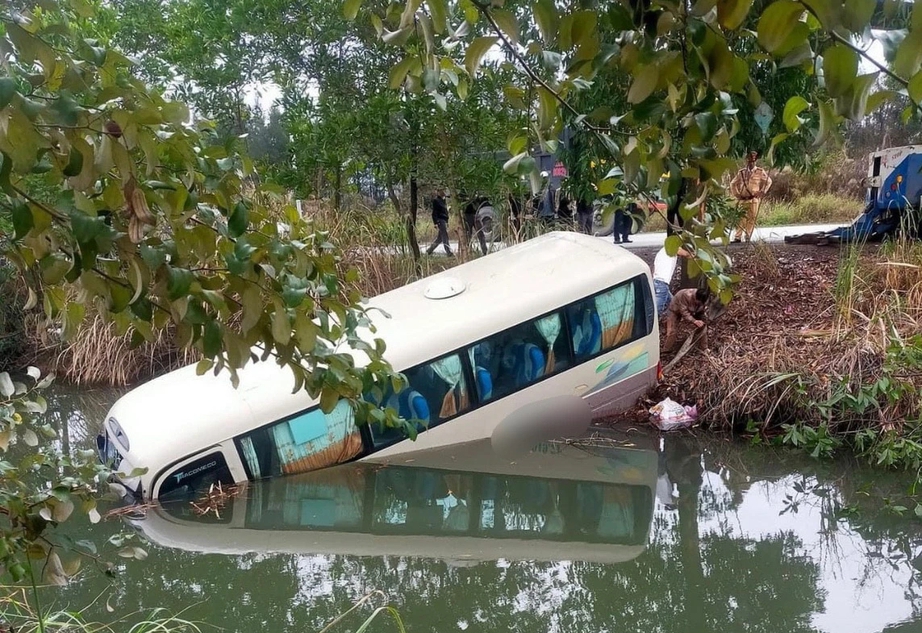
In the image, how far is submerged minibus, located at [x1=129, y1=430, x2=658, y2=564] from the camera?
4.45 metres

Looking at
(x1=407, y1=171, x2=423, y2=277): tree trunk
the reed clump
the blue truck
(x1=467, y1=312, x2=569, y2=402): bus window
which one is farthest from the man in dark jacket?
the blue truck

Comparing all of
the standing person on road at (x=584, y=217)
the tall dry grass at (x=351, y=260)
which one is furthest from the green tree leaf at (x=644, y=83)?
the standing person on road at (x=584, y=217)

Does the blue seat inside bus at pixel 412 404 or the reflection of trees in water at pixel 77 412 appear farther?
the reflection of trees in water at pixel 77 412

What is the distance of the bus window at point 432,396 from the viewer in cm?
544

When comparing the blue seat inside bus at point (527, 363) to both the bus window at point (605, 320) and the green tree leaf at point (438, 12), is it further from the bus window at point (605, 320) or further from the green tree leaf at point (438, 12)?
the green tree leaf at point (438, 12)

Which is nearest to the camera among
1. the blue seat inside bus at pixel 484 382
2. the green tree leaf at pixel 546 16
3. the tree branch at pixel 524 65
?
the green tree leaf at pixel 546 16

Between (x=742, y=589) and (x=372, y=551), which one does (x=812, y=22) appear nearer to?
(x=742, y=589)

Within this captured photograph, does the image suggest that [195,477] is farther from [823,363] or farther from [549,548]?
[823,363]

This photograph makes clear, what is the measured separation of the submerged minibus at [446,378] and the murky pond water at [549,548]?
0.76ft

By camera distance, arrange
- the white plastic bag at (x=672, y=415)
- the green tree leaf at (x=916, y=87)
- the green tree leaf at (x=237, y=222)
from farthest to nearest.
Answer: the white plastic bag at (x=672, y=415), the green tree leaf at (x=237, y=222), the green tree leaf at (x=916, y=87)

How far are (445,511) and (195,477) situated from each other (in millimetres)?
1686

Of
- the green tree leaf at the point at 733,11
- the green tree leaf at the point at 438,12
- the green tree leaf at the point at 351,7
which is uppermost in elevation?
the green tree leaf at the point at 351,7

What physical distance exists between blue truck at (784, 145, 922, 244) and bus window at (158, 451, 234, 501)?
22.8ft

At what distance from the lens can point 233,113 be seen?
28.0 feet
